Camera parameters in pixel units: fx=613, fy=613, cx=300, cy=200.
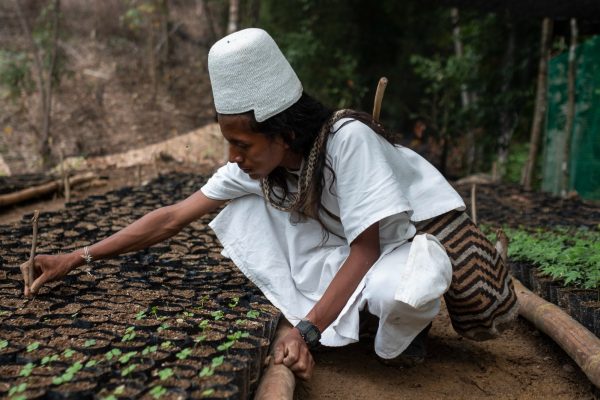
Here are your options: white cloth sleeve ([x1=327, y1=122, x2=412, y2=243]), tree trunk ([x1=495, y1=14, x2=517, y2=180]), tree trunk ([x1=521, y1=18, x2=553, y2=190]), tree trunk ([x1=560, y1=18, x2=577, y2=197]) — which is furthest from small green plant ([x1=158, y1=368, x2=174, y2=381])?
tree trunk ([x1=495, y1=14, x2=517, y2=180])

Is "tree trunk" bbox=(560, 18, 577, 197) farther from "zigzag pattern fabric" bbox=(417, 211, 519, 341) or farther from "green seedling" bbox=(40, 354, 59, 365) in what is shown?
"green seedling" bbox=(40, 354, 59, 365)

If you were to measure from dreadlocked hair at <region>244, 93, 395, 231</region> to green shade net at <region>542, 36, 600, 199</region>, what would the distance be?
438cm

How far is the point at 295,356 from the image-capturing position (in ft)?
6.19

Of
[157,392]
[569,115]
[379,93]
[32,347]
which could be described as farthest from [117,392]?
[569,115]

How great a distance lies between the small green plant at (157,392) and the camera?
160 centimetres

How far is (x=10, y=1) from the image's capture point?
525 inches

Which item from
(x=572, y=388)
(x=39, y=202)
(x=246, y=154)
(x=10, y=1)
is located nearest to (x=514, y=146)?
(x=39, y=202)

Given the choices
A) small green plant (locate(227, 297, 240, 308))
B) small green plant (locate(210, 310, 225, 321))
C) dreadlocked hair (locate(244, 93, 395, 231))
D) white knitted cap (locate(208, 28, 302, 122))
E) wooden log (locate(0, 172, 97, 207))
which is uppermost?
white knitted cap (locate(208, 28, 302, 122))

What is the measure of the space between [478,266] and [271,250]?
826 mm

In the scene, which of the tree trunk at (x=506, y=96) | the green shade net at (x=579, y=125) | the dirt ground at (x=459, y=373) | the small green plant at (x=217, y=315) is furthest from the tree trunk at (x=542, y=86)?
the small green plant at (x=217, y=315)

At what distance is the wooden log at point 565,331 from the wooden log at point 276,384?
104cm

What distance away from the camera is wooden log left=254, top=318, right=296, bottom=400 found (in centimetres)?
182

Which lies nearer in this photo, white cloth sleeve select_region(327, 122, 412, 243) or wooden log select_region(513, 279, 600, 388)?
white cloth sleeve select_region(327, 122, 412, 243)

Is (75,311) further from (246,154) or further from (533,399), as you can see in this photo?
(533,399)
